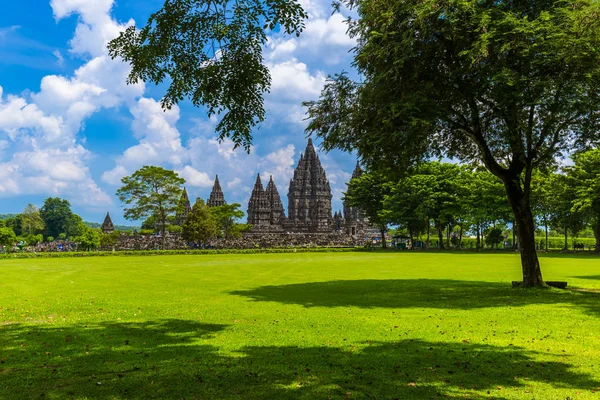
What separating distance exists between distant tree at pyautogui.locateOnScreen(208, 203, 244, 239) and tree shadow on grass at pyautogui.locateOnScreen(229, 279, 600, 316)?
7180cm

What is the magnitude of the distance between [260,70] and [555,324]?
904cm

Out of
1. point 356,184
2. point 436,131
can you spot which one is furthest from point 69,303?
point 356,184

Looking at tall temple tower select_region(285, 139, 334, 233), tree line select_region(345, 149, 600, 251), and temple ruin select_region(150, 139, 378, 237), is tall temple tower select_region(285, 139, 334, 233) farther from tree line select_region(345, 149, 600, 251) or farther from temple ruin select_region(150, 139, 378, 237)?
tree line select_region(345, 149, 600, 251)

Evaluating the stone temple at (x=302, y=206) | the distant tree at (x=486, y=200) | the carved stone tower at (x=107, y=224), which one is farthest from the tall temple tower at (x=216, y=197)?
the distant tree at (x=486, y=200)

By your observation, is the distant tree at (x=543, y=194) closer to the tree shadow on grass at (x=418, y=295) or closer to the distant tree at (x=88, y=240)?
the tree shadow on grass at (x=418, y=295)

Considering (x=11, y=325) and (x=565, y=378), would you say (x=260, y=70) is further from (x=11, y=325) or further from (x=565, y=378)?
(x=11, y=325)

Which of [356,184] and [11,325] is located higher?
[356,184]

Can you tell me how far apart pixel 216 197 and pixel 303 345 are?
4466 inches

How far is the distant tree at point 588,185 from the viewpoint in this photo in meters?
50.2

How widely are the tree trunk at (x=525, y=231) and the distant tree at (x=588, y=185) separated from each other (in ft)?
118

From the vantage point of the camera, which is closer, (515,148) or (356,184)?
(515,148)

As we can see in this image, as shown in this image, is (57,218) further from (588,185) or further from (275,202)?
(588,185)

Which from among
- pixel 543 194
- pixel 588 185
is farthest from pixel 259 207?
pixel 588 185

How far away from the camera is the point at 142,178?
6612 cm
